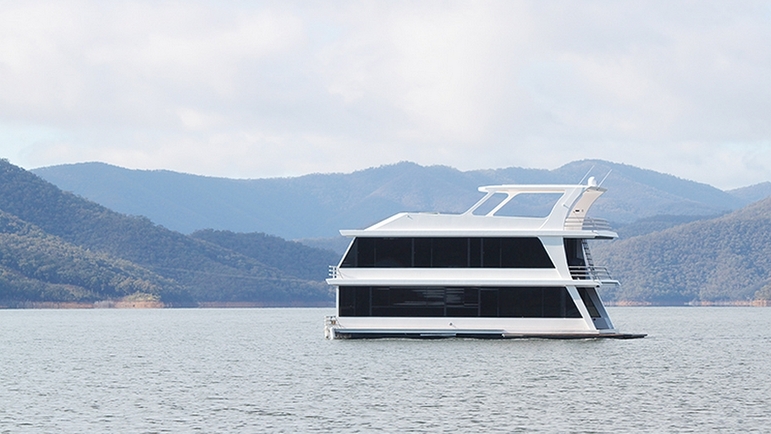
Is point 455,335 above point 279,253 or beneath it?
beneath

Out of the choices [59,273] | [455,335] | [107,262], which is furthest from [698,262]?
[455,335]

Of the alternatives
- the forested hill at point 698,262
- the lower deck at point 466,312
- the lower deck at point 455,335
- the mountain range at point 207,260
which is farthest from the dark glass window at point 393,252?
the forested hill at point 698,262

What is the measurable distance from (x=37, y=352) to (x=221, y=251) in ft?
386

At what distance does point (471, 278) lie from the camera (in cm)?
3966

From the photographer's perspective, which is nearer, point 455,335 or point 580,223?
point 455,335

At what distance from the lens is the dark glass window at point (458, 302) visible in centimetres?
3947

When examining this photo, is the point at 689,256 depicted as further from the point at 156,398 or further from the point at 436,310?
the point at 156,398

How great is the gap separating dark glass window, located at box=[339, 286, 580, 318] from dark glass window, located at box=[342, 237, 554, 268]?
0.77m

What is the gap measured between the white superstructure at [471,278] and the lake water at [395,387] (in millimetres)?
801

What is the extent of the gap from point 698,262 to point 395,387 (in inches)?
6017

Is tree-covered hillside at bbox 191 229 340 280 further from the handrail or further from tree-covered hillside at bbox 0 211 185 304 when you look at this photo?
the handrail

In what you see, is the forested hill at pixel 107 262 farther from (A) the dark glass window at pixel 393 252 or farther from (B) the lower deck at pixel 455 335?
(A) the dark glass window at pixel 393 252

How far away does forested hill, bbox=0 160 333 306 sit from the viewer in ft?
424

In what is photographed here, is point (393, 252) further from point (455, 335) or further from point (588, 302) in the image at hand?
point (588, 302)
